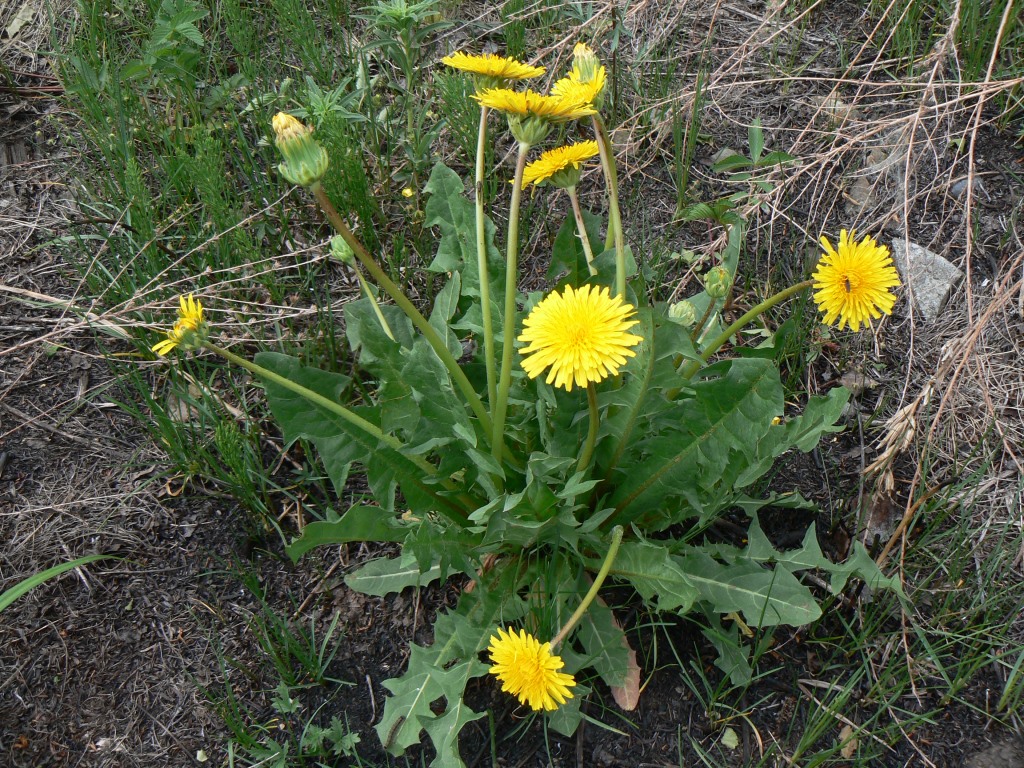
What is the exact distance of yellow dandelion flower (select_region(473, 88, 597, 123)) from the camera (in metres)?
1.39

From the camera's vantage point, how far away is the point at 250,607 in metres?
2.02

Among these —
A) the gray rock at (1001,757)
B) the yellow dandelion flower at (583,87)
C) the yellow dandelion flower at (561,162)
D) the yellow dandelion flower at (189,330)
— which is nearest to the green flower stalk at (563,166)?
the yellow dandelion flower at (561,162)

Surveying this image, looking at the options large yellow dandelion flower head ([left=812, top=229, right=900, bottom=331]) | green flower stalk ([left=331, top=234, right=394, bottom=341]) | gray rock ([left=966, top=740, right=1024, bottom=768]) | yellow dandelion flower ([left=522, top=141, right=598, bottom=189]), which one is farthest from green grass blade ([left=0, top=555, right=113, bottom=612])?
gray rock ([left=966, top=740, right=1024, bottom=768])

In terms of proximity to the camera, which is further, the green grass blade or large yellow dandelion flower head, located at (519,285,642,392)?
the green grass blade

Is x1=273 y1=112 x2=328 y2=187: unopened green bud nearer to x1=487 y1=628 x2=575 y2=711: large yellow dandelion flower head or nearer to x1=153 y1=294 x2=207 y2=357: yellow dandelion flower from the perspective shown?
x1=153 y1=294 x2=207 y2=357: yellow dandelion flower

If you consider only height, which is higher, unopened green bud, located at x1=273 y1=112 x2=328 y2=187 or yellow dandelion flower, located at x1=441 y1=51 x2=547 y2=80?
unopened green bud, located at x1=273 y1=112 x2=328 y2=187

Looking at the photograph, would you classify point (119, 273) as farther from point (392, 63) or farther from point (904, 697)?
point (904, 697)

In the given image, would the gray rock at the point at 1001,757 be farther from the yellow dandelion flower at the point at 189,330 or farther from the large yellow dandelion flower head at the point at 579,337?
the yellow dandelion flower at the point at 189,330

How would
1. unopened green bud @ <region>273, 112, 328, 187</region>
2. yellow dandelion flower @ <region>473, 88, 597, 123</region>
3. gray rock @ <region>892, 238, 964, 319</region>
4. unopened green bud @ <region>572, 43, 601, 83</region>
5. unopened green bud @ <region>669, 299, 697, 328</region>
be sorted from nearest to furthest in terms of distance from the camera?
unopened green bud @ <region>273, 112, 328, 187</region> → yellow dandelion flower @ <region>473, 88, 597, 123</region> → unopened green bud @ <region>572, 43, 601, 83</region> → unopened green bud @ <region>669, 299, 697, 328</region> → gray rock @ <region>892, 238, 964, 319</region>

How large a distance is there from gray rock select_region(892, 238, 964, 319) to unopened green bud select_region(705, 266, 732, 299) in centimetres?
104

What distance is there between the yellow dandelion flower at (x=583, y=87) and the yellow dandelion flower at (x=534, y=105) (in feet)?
0.25

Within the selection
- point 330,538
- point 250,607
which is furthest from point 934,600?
point 250,607

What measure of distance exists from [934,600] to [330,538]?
138 cm

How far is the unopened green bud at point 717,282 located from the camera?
1633 millimetres
